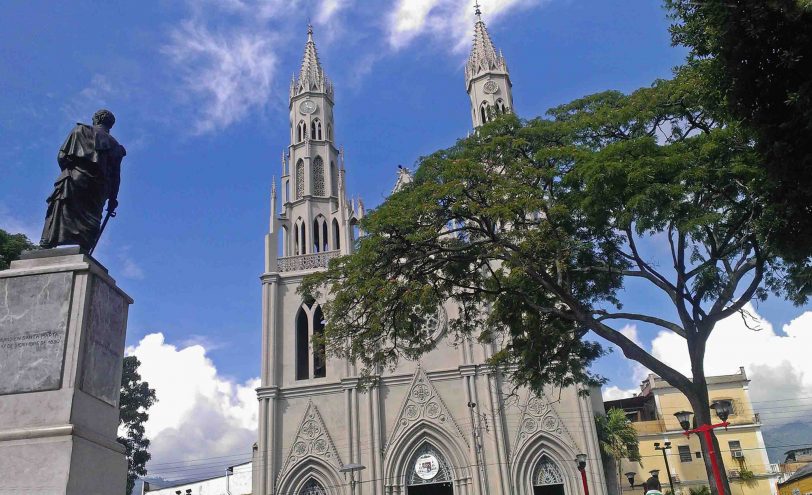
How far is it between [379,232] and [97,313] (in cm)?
823

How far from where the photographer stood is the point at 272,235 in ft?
102

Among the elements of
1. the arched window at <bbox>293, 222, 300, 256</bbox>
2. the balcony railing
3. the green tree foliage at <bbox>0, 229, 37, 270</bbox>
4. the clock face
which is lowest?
the green tree foliage at <bbox>0, 229, 37, 270</bbox>

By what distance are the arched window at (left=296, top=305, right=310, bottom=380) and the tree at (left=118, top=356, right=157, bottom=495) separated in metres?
10.8

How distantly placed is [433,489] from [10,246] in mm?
17941

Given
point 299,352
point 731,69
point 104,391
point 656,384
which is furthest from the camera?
point 656,384

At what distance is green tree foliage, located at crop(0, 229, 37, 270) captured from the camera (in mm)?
22391

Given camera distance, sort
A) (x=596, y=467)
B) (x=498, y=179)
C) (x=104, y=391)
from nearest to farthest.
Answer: (x=104, y=391)
(x=498, y=179)
(x=596, y=467)

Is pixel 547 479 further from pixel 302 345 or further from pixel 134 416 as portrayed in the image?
pixel 134 416

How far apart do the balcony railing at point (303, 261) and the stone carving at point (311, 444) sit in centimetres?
646

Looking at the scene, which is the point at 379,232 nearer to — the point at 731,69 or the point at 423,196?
the point at 423,196

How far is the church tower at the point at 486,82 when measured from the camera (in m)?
34.8

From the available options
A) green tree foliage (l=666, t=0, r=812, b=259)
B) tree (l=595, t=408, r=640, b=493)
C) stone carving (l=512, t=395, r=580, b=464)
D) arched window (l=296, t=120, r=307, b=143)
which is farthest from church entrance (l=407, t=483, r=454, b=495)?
green tree foliage (l=666, t=0, r=812, b=259)

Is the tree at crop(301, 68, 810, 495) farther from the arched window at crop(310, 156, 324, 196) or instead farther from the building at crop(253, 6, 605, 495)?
the arched window at crop(310, 156, 324, 196)

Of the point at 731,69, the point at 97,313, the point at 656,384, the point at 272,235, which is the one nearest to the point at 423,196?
the point at 731,69
